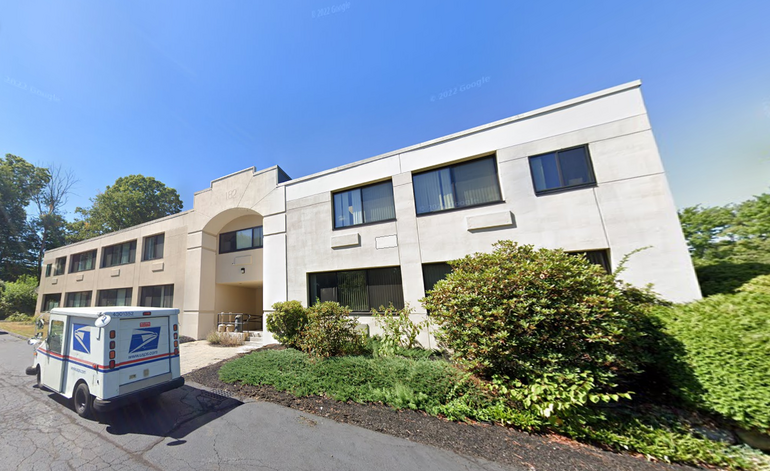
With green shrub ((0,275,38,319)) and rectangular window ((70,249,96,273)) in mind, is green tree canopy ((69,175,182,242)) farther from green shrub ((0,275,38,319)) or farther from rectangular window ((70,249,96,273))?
rectangular window ((70,249,96,273))

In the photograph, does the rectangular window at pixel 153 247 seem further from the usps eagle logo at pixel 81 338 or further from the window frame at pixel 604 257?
the window frame at pixel 604 257

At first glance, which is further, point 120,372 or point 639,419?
point 120,372

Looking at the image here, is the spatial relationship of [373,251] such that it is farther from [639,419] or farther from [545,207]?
[639,419]

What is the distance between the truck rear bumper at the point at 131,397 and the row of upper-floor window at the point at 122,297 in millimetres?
11309

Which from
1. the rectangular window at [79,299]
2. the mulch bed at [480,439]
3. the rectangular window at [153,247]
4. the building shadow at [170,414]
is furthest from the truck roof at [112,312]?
the rectangular window at [79,299]

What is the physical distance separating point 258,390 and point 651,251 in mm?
9714

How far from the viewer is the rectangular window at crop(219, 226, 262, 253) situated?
13.3 meters

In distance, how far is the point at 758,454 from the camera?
3297 millimetres

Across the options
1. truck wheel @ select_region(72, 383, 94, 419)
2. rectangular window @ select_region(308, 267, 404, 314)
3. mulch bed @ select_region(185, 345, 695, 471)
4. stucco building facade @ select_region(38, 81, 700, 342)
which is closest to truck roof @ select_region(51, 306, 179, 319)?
truck wheel @ select_region(72, 383, 94, 419)

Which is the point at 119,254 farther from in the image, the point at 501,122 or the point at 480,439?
the point at 501,122

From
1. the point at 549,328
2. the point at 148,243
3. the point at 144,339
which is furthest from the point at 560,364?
the point at 148,243

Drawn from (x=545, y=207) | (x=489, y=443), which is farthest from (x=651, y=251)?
(x=489, y=443)

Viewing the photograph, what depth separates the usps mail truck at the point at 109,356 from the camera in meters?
4.46

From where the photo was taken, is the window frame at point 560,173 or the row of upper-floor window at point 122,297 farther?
the row of upper-floor window at point 122,297
